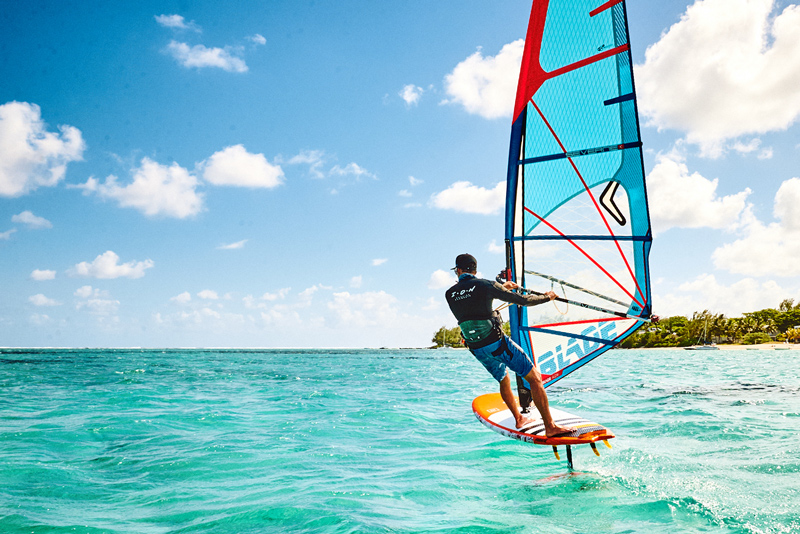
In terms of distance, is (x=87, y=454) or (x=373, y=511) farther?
(x=87, y=454)

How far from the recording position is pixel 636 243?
5.30 m

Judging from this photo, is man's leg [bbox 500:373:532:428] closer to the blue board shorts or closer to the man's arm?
the blue board shorts

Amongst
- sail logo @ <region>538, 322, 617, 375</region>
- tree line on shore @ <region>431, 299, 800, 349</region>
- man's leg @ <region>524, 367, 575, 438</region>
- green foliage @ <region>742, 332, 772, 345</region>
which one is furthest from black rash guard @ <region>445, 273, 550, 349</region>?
green foliage @ <region>742, 332, 772, 345</region>

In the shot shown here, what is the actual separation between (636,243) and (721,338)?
105 m

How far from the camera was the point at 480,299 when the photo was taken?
479cm

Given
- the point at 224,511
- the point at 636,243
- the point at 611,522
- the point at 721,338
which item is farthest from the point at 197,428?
the point at 721,338

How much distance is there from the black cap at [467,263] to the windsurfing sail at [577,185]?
885 mm

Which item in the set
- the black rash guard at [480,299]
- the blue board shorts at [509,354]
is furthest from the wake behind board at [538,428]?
the black rash guard at [480,299]

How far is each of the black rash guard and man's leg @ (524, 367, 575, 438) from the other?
0.54 m

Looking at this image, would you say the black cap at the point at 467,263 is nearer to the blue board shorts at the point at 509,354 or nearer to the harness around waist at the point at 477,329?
the harness around waist at the point at 477,329

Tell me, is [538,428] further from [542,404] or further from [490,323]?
[490,323]

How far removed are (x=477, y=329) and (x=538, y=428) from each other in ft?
4.17

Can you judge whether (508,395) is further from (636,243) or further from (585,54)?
(585,54)

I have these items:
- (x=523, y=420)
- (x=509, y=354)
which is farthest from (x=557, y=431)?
(x=509, y=354)
